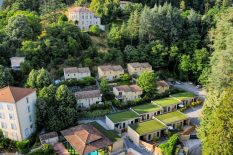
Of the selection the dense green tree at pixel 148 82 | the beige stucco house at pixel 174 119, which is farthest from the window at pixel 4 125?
the dense green tree at pixel 148 82

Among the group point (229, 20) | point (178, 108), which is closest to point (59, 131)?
point (178, 108)

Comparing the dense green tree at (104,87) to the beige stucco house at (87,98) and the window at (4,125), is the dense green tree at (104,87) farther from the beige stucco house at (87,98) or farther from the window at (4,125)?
the window at (4,125)

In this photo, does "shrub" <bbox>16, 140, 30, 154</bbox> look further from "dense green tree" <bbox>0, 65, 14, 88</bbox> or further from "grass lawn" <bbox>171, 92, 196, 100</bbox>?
"grass lawn" <bbox>171, 92, 196, 100</bbox>

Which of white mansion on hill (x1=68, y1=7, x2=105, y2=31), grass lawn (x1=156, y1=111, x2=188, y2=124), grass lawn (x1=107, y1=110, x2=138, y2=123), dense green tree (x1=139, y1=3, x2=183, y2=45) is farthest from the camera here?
white mansion on hill (x1=68, y1=7, x2=105, y2=31)

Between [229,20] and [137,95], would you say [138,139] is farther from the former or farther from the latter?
[229,20]

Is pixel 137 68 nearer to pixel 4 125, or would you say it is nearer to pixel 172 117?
pixel 172 117

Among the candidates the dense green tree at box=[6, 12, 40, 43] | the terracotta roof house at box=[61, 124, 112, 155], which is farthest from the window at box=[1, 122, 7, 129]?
the dense green tree at box=[6, 12, 40, 43]

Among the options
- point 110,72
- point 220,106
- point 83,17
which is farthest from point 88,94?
point 83,17
